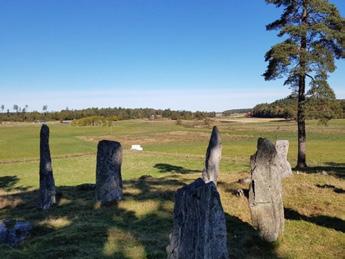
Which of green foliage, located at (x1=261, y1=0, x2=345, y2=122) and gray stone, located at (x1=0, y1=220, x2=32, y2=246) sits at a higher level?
green foliage, located at (x1=261, y1=0, x2=345, y2=122)

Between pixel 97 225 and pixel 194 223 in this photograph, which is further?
pixel 97 225

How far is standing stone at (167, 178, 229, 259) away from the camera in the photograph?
7.71 meters

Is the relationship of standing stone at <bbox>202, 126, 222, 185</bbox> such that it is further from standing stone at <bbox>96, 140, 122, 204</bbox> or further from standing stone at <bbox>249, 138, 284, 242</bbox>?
standing stone at <bbox>249, 138, 284, 242</bbox>

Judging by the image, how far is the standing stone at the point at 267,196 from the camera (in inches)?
516

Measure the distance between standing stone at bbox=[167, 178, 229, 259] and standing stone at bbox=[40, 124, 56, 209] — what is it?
568 inches

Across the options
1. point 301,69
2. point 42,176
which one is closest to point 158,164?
point 301,69

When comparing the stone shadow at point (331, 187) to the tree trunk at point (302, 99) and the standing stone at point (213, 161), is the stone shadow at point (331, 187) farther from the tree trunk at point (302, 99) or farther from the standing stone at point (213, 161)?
the tree trunk at point (302, 99)

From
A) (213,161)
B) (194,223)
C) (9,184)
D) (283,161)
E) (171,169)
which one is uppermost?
(194,223)

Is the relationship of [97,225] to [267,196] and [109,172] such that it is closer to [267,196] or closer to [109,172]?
[109,172]

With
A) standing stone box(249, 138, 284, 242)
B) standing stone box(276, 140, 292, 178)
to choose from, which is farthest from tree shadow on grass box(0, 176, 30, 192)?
standing stone box(249, 138, 284, 242)

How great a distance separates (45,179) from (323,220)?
43.8 feet

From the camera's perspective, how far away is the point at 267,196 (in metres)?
13.2

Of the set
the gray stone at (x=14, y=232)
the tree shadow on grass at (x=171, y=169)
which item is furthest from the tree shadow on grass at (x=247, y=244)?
the tree shadow on grass at (x=171, y=169)

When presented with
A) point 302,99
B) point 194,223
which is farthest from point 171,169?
point 194,223
